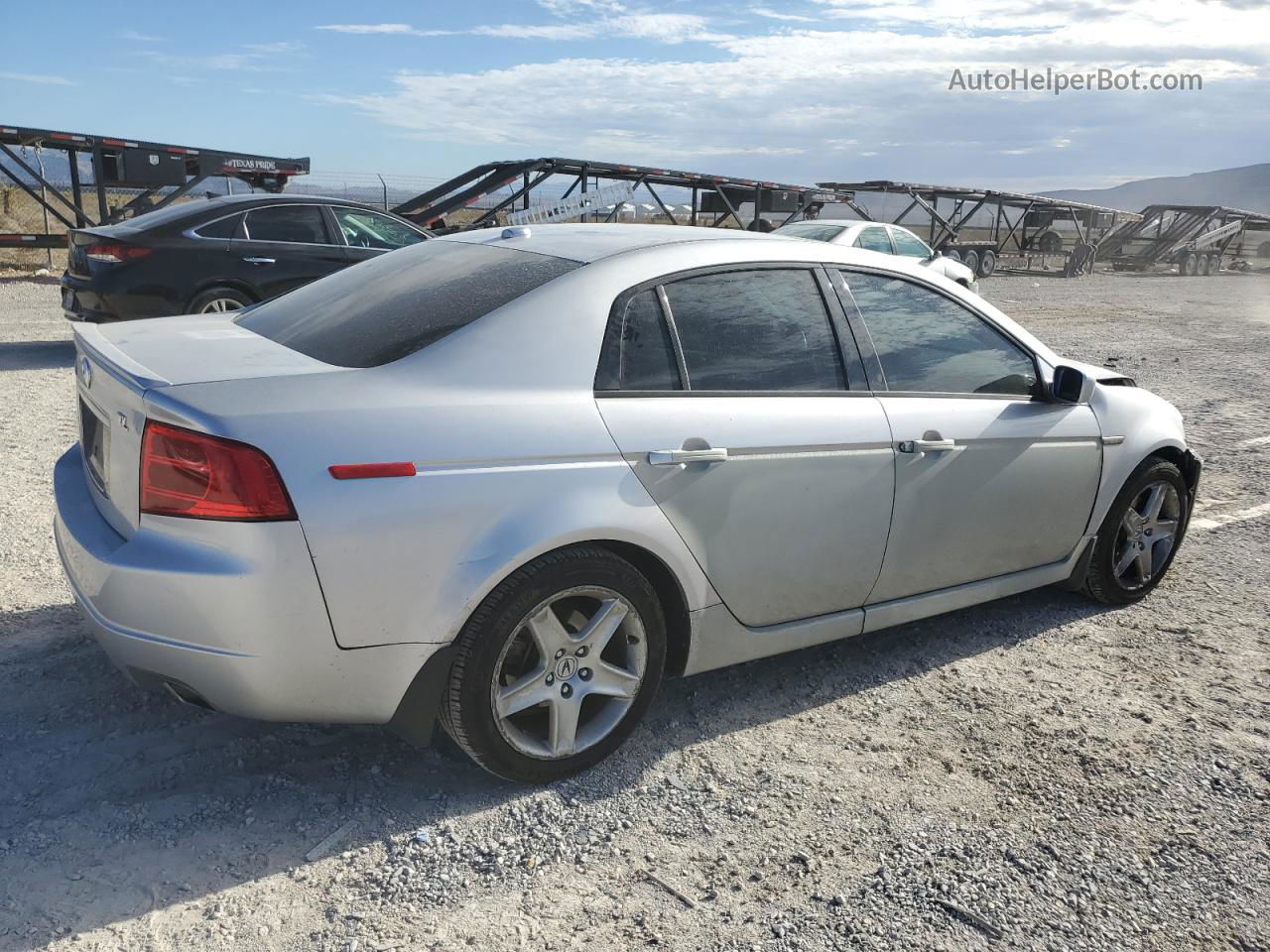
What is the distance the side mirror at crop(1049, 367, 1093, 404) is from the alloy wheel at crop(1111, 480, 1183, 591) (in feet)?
2.37

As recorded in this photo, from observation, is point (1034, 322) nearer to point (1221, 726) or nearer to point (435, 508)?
point (1221, 726)

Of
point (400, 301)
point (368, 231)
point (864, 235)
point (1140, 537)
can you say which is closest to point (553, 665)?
point (400, 301)

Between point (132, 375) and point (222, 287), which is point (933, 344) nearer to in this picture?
point (132, 375)

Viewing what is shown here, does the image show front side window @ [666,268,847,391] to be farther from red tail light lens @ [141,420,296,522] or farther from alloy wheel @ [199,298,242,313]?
alloy wheel @ [199,298,242,313]

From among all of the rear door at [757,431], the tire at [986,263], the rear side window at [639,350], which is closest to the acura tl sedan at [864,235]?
the rear door at [757,431]

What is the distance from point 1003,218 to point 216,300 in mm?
30506

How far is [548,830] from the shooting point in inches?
109

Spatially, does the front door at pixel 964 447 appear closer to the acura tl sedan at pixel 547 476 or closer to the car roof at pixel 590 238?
the acura tl sedan at pixel 547 476

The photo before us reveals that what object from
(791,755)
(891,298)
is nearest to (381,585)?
(791,755)

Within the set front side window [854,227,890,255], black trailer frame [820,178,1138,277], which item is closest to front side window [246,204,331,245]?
front side window [854,227,890,255]

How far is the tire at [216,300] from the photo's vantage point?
28.2 ft

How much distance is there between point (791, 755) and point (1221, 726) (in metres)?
1.57

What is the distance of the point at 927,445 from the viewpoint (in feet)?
11.4

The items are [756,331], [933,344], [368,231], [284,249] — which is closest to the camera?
[756,331]
